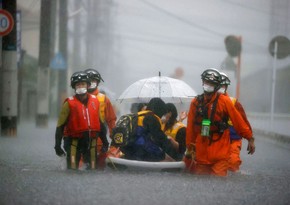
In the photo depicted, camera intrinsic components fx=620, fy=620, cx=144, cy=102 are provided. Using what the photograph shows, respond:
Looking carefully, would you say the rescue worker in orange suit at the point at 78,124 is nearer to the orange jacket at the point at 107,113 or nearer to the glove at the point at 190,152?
the orange jacket at the point at 107,113

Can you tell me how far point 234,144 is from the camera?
32.7 feet

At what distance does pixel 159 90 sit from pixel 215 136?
1.95m

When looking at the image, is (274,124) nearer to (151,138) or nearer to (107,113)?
(107,113)

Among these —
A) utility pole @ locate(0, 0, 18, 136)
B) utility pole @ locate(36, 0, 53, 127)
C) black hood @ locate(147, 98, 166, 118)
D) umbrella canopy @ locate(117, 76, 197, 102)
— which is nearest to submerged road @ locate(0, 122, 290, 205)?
black hood @ locate(147, 98, 166, 118)

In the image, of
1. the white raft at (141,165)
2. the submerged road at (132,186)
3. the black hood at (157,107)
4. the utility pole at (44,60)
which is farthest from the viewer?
the utility pole at (44,60)

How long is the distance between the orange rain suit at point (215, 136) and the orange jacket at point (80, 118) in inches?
54.4

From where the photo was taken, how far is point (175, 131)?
32.4 ft

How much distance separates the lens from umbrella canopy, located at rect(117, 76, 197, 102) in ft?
33.8

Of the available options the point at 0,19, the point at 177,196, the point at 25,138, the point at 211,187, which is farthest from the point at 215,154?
the point at 25,138

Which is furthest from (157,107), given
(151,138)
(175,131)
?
(175,131)

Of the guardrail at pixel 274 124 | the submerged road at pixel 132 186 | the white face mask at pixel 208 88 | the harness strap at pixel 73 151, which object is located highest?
the white face mask at pixel 208 88

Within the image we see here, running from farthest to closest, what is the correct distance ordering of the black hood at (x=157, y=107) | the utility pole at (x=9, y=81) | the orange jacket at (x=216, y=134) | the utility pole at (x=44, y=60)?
the utility pole at (x=44, y=60), the utility pole at (x=9, y=81), the black hood at (x=157, y=107), the orange jacket at (x=216, y=134)

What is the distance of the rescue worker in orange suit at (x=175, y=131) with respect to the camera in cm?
965

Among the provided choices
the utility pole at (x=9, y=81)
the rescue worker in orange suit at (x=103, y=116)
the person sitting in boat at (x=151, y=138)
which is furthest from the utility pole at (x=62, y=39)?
the person sitting in boat at (x=151, y=138)
